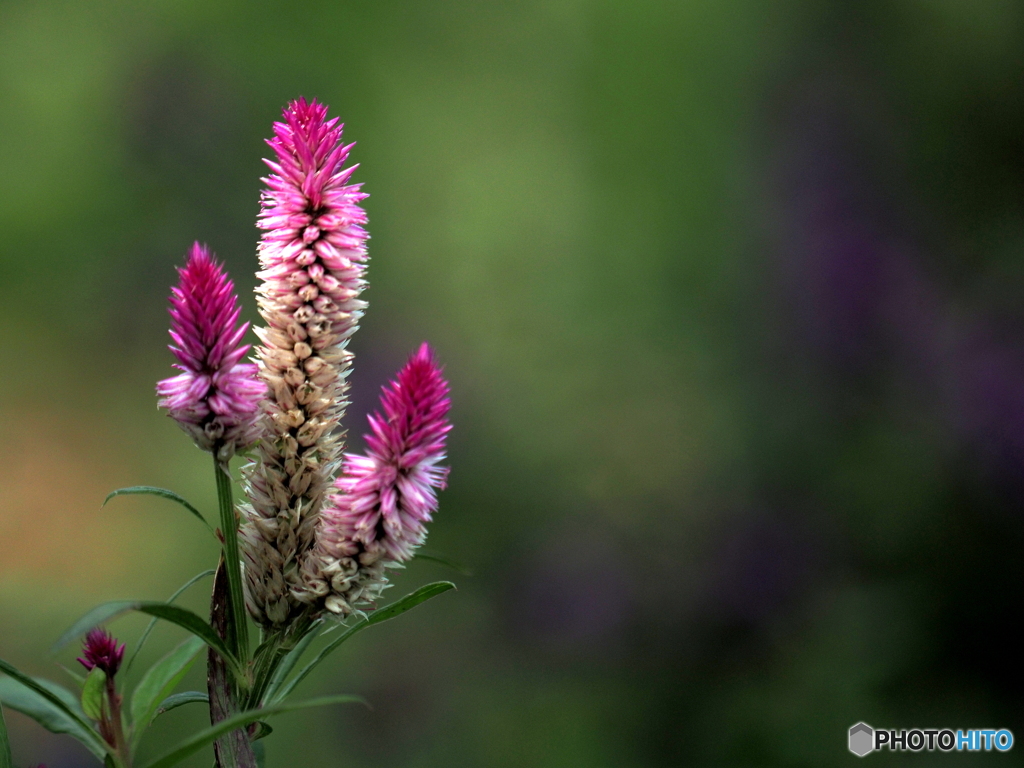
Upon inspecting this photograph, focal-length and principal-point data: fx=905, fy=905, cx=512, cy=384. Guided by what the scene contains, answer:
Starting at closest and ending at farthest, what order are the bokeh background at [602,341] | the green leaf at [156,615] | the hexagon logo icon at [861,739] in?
the green leaf at [156,615] → the hexagon logo icon at [861,739] → the bokeh background at [602,341]

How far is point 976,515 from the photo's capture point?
258 centimetres

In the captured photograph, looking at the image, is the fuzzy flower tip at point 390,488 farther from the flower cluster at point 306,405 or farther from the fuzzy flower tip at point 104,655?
the fuzzy flower tip at point 104,655

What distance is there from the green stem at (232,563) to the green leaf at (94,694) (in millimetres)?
78

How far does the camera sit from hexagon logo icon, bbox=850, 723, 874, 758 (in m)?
2.12

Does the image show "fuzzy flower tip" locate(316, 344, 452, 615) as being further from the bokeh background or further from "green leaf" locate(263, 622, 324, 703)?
the bokeh background

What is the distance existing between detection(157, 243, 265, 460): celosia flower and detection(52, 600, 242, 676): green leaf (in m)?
0.09

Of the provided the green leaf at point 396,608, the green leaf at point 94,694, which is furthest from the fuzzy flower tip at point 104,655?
the green leaf at point 396,608

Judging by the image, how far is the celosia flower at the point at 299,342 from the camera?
578 mm

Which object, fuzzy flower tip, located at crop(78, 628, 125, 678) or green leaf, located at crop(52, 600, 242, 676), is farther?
fuzzy flower tip, located at crop(78, 628, 125, 678)

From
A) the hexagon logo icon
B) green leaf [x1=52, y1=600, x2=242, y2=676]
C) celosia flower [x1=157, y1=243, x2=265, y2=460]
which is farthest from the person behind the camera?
the hexagon logo icon

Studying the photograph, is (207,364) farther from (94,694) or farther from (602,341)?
(602,341)

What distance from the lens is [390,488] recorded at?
53cm

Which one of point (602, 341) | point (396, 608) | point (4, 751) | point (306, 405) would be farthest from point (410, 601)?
point (602, 341)

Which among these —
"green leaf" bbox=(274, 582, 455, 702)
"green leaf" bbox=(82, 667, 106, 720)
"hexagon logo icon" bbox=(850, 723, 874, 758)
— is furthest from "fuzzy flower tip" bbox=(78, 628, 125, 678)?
"hexagon logo icon" bbox=(850, 723, 874, 758)
